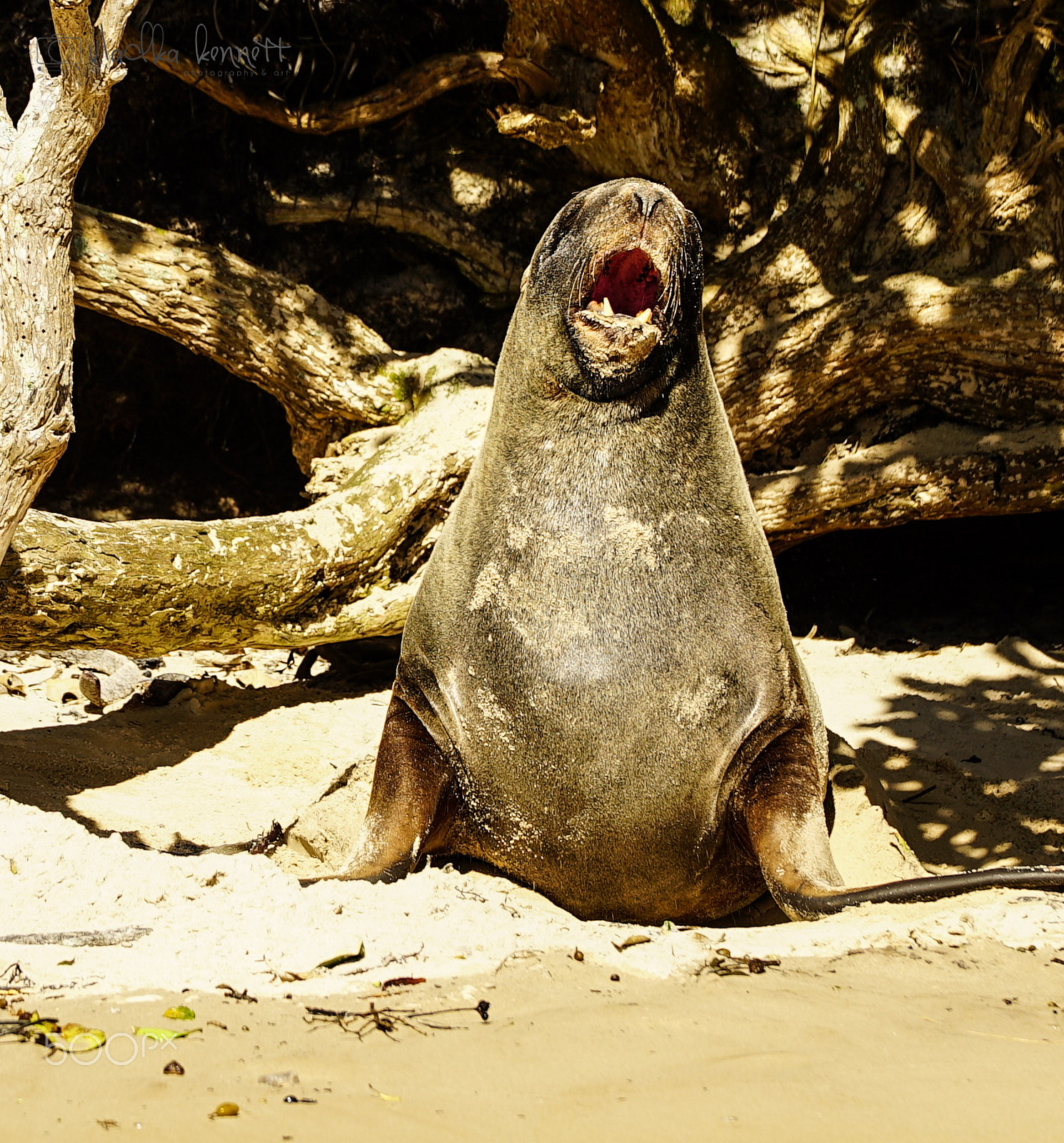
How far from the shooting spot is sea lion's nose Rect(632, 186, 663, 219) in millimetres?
3279

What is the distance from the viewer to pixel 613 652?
318 centimetres

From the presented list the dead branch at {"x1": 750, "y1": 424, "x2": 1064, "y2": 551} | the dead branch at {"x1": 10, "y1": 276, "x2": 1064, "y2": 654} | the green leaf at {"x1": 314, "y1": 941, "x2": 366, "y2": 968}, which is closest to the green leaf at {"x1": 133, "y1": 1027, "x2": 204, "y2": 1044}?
the green leaf at {"x1": 314, "y1": 941, "x2": 366, "y2": 968}

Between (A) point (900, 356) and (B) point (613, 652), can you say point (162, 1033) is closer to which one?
(B) point (613, 652)

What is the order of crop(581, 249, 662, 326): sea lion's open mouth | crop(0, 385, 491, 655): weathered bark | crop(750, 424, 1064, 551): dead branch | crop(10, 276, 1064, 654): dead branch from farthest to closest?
1. crop(750, 424, 1064, 551): dead branch
2. crop(10, 276, 1064, 654): dead branch
3. crop(0, 385, 491, 655): weathered bark
4. crop(581, 249, 662, 326): sea lion's open mouth

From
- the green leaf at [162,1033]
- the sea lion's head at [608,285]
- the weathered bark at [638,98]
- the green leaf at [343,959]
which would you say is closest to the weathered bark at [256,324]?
the weathered bark at [638,98]

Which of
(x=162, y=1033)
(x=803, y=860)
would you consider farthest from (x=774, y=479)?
(x=162, y=1033)

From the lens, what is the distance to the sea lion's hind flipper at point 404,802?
3.26 m

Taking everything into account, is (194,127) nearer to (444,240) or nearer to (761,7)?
(444,240)

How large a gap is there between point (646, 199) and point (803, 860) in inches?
75.6

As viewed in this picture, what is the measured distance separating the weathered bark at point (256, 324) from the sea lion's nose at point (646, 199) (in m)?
2.71

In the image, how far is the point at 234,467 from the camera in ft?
26.2

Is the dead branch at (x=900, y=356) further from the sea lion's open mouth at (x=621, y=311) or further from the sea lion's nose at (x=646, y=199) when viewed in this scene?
the sea lion's nose at (x=646, y=199)

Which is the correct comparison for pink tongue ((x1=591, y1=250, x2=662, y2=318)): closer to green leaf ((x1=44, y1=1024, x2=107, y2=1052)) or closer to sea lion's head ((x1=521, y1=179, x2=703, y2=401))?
sea lion's head ((x1=521, y1=179, x2=703, y2=401))

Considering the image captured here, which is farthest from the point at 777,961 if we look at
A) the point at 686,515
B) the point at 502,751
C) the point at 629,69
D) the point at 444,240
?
the point at 444,240
